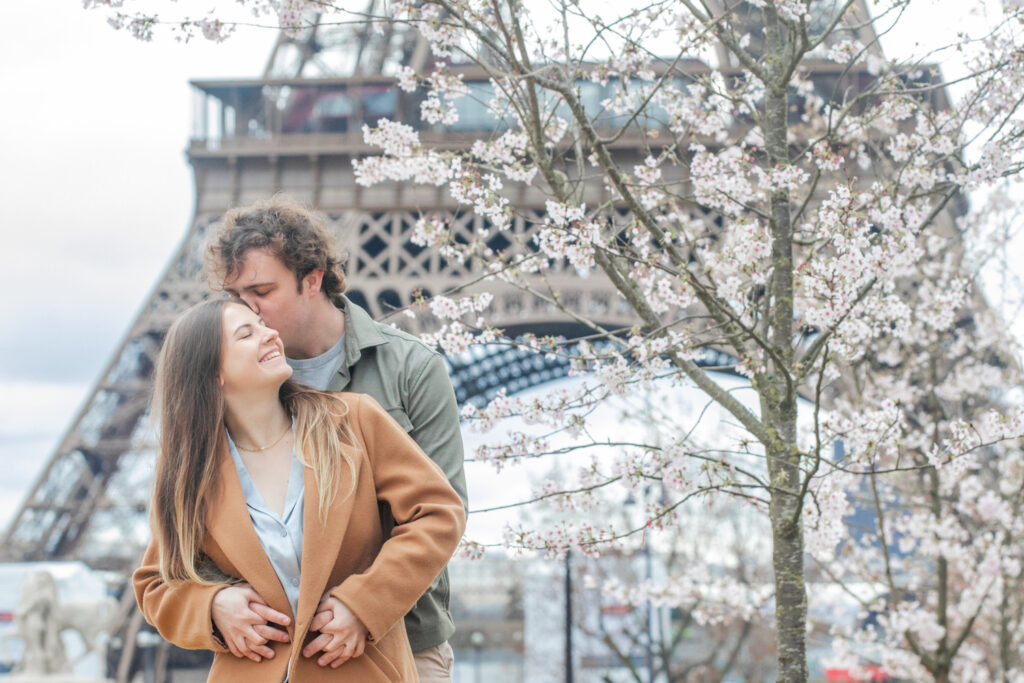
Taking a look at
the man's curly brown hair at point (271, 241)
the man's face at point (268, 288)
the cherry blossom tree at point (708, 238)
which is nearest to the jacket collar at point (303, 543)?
the man's face at point (268, 288)

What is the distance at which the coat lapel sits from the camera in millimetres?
2463

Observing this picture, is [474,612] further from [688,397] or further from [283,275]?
[283,275]

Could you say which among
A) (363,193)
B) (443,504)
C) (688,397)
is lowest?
(443,504)

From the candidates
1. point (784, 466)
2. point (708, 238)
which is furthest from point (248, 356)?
point (708, 238)

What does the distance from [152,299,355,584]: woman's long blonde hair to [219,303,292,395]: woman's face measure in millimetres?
22

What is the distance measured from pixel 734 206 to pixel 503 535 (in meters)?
1.86

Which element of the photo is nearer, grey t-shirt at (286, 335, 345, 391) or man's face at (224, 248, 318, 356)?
man's face at (224, 248, 318, 356)

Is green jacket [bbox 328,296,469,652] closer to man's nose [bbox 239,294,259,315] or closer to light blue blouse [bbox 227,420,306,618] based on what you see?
man's nose [bbox 239,294,259,315]

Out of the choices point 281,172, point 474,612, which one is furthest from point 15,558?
point 474,612

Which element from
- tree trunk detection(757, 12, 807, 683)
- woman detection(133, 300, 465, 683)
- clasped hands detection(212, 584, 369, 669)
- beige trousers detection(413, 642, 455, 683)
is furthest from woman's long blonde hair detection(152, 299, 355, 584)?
tree trunk detection(757, 12, 807, 683)

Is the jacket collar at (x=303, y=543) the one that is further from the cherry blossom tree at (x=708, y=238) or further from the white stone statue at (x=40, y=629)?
the white stone statue at (x=40, y=629)

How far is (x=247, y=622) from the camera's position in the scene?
2.40 m

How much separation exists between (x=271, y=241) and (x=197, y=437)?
0.64 metres

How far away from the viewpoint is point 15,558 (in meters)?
16.3
